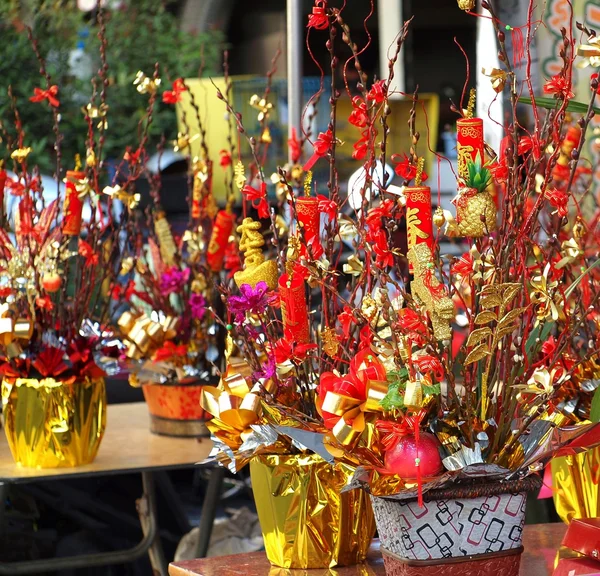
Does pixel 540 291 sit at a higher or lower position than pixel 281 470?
higher

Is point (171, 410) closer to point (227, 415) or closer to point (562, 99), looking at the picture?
point (227, 415)

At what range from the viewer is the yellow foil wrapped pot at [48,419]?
219 cm

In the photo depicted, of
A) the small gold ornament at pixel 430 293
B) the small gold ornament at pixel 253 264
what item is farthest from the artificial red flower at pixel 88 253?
the small gold ornament at pixel 430 293

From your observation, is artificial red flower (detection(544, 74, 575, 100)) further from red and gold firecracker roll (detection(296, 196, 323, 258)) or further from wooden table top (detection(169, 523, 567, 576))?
wooden table top (detection(169, 523, 567, 576))

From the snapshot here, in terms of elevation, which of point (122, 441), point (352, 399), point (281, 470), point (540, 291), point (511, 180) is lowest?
point (122, 441)

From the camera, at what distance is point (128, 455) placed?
7.72 ft

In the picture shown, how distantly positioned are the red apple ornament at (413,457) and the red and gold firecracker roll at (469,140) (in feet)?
0.99

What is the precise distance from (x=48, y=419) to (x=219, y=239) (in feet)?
1.85

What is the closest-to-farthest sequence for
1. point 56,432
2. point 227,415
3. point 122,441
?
point 227,415 → point 56,432 → point 122,441

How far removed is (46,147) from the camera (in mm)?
5762

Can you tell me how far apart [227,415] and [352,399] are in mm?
263

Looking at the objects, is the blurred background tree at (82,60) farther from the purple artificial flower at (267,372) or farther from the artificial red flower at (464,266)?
the artificial red flower at (464,266)

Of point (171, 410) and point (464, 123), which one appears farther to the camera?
point (171, 410)

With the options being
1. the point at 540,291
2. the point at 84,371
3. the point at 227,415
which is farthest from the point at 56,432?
the point at 540,291
